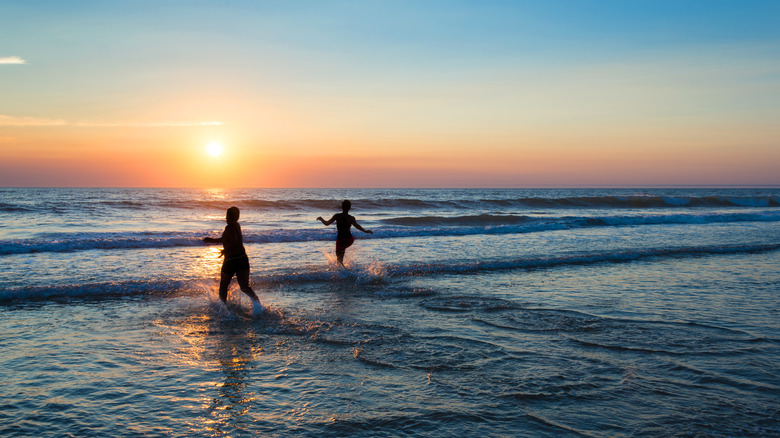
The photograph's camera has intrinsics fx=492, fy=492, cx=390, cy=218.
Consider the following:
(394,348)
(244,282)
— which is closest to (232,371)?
(394,348)

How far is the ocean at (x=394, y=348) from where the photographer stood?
4059mm

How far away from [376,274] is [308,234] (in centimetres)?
1011

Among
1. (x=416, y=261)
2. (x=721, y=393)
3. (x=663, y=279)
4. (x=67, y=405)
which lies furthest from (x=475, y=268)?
(x=67, y=405)

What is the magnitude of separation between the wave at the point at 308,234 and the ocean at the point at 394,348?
110 inches

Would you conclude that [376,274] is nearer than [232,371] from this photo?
No

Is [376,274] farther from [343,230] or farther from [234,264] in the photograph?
[234,264]

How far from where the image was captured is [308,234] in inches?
813

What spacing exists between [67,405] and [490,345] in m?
4.42

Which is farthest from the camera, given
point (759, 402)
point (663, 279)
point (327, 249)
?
point (327, 249)

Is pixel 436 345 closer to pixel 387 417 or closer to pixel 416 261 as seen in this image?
pixel 387 417

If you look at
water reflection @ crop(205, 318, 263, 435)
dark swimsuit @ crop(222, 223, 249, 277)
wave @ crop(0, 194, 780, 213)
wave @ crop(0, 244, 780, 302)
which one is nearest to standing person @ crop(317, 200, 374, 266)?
wave @ crop(0, 244, 780, 302)

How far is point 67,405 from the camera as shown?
434cm

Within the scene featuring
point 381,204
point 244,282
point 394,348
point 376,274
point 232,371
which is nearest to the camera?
point 232,371

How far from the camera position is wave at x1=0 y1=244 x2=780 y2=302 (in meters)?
9.16
